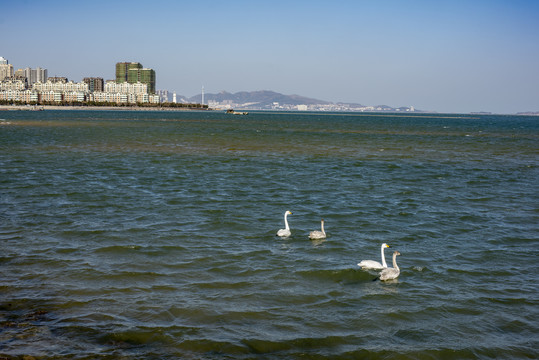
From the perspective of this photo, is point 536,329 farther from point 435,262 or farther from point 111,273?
point 111,273

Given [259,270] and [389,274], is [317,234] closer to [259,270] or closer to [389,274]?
[259,270]

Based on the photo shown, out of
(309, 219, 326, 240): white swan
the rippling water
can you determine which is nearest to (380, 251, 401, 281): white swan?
the rippling water

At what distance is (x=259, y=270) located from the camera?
13688 mm

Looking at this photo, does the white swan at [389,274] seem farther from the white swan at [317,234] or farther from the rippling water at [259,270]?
the white swan at [317,234]

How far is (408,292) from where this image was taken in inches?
492

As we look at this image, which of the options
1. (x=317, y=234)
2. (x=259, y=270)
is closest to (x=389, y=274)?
(x=259, y=270)

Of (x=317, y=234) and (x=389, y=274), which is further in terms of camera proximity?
(x=317, y=234)

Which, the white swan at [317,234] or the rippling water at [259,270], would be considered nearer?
the rippling water at [259,270]

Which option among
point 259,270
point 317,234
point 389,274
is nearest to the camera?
point 389,274

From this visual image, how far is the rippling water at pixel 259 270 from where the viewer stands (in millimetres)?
9859

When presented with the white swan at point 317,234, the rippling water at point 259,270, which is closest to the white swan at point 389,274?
the rippling water at point 259,270

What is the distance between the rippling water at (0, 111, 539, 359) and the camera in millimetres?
9859

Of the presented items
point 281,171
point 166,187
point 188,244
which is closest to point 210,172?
point 281,171

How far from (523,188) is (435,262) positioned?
15.8 meters
